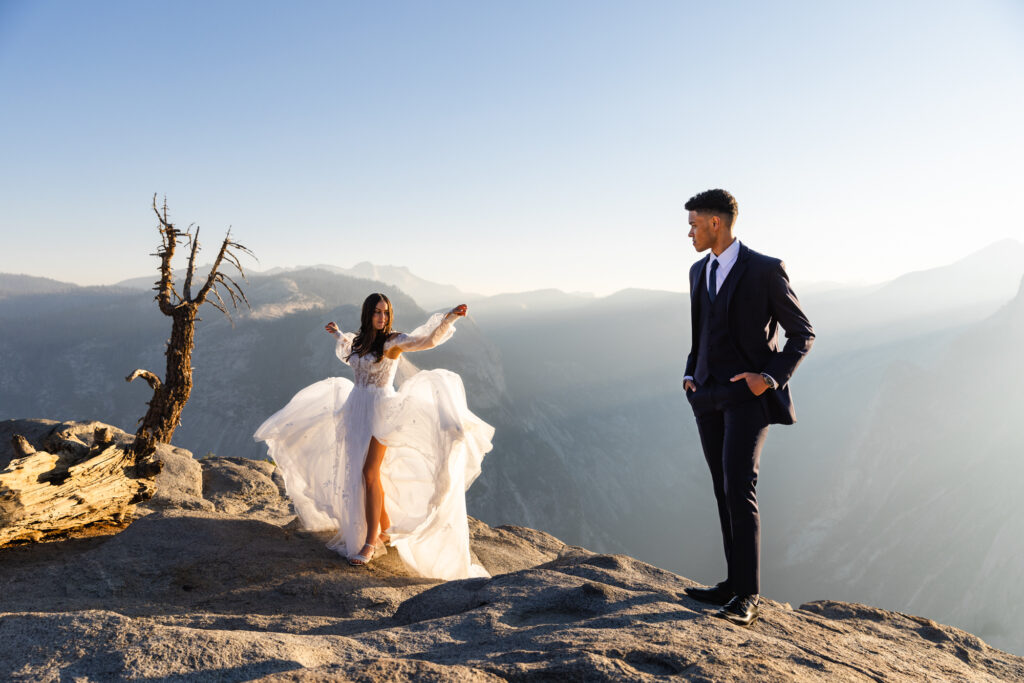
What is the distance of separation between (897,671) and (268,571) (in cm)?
446

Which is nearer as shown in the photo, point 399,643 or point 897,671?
point 399,643

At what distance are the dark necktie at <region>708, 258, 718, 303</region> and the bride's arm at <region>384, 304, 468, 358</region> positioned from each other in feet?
7.96

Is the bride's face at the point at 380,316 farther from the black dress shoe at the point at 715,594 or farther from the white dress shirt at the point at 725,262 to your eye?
the black dress shoe at the point at 715,594

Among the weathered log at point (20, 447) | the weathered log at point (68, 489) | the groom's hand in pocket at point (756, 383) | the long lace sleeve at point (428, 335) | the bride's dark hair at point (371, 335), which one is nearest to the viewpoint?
the groom's hand in pocket at point (756, 383)

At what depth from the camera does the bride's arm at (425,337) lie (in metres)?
5.25

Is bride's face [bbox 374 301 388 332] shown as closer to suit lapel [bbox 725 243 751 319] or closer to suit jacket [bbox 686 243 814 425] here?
suit jacket [bbox 686 243 814 425]

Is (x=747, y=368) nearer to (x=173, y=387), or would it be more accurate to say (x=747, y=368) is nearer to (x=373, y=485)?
(x=373, y=485)

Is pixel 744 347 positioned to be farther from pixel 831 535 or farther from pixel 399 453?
pixel 831 535

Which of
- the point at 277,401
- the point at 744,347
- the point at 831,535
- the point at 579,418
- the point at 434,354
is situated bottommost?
the point at 831,535

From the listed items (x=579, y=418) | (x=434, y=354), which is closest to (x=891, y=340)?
(x=579, y=418)

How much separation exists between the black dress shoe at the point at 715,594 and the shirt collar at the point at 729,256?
2.07 meters

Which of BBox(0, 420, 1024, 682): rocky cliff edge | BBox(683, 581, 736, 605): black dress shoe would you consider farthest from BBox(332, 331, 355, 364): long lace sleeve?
BBox(683, 581, 736, 605): black dress shoe

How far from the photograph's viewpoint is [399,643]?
2.64 meters

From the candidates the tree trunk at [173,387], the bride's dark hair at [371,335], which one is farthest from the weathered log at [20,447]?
the tree trunk at [173,387]
